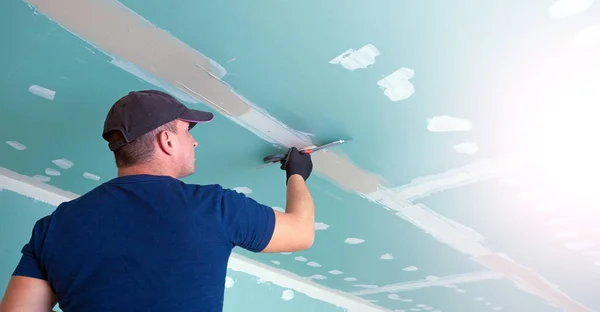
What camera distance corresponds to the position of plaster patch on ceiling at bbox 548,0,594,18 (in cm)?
129

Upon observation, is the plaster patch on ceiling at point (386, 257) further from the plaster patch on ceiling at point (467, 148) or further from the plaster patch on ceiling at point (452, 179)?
the plaster patch on ceiling at point (467, 148)

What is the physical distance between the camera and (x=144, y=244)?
112cm

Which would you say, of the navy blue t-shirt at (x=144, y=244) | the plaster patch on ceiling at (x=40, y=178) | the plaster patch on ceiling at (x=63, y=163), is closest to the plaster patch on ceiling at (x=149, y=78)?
the navy blue t-shirt at (x=144, y=244)

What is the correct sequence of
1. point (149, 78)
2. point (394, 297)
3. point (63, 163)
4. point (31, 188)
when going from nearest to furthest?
point (149, 78) < point (63, 163) < point (31, 188) < point (394, 297)

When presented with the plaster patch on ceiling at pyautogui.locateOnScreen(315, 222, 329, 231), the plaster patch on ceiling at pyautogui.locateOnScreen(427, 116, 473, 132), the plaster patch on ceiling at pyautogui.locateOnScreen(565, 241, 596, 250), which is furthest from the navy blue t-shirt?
the plaster patch on ceiling at pyautogui.locateOnScreen(565, 241, 596, 250)

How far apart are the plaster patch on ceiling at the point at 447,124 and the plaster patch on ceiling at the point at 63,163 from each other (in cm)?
157

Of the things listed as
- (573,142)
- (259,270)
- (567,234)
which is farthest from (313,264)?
(573,142)

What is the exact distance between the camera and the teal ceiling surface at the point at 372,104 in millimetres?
1389

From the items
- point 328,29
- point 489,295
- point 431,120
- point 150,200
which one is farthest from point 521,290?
point 150,200

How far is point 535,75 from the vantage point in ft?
5.05

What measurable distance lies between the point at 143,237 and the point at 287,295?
246 centimetres

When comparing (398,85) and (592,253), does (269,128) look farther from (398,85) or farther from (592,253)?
(592,253)

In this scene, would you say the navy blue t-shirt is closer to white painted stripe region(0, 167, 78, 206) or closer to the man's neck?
the man's neck

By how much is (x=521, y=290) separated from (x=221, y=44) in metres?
2.97
